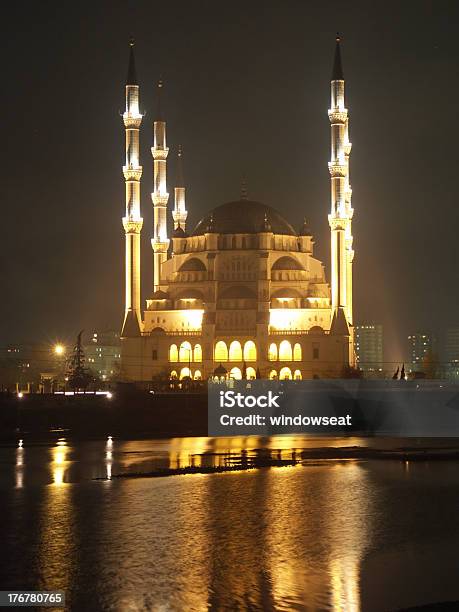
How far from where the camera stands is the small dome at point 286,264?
102938 mm

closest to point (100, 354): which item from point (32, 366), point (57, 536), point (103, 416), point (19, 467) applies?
point (32, 366)

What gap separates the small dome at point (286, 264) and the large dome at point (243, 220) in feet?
10.1

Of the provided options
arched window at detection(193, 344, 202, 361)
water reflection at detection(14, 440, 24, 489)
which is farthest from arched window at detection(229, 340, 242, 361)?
water reflection at detection(14, 440, 24, 489)

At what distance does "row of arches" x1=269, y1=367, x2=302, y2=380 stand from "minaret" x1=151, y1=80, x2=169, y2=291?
1640 centimetres

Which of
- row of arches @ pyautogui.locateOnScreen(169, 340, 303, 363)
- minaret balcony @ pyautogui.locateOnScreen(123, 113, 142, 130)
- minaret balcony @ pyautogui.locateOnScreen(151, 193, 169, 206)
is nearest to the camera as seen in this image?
minaret balcony @ pyautogui.locateOnScreen(123, 113, 142, 130)

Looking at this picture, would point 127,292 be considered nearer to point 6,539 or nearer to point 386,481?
point 386,481

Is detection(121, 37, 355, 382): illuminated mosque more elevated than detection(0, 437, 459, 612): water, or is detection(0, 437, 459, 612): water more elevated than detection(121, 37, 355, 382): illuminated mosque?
detection(121, 37, 355, 382): illuminated mosque

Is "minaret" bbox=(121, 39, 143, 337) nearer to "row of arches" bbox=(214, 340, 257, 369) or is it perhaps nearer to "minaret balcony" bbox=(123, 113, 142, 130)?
"minaret balcony" bbox=(123, 113, 142, 130)

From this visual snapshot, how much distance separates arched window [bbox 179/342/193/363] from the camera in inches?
3888

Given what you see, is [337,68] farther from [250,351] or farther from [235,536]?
[235,536]

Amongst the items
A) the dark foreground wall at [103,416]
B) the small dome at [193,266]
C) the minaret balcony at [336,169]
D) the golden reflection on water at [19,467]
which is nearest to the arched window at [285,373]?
the small dome at [193,266]

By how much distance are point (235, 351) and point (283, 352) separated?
4.27 meters

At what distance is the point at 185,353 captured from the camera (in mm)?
99000
